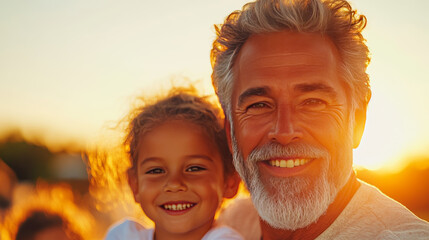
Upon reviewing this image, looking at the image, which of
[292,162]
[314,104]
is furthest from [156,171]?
[314,104]

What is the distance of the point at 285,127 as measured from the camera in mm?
2994

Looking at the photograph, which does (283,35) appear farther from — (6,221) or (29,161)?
(29,161)

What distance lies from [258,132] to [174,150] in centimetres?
65

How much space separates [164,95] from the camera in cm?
398

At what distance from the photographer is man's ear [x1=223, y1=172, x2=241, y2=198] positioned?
145 inches

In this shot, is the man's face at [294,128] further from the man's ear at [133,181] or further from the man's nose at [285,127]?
the man's ear at [133,181]

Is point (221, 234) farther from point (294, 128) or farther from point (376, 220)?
point (376, 220)

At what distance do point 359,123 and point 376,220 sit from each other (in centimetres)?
84

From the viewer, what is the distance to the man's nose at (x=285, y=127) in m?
2.96

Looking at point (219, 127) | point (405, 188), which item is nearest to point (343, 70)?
point (219, 127)

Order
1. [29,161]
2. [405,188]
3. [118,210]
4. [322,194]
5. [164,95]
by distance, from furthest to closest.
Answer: [29,161] < [405,188] < [118,210] < [164,95] < [322,194]

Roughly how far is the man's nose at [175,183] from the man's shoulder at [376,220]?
3.43ft

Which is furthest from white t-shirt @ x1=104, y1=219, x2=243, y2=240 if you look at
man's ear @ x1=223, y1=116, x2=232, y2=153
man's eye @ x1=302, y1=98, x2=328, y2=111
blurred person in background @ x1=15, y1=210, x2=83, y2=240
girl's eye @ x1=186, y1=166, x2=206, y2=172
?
man's eye @ x1=302, y1=98, x2=328, y2=111

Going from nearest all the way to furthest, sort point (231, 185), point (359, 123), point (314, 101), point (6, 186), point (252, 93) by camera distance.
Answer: point (314, 101) → point (252, 93) → point (359, 123) → point (231, 185) → point (6, 186)
